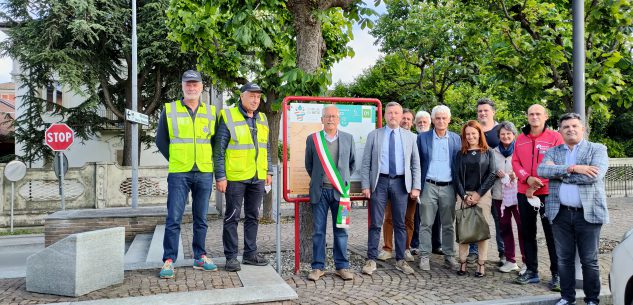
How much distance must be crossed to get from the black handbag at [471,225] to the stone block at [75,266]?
391 centimetres

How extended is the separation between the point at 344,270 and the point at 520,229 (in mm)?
2171

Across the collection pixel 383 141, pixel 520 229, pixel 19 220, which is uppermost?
pixel 383 141

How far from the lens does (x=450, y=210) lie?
6.12 meters

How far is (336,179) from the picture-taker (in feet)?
18.8

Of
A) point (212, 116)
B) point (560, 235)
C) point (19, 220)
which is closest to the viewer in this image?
point (560, 235)

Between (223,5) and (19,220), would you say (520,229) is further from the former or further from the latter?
(19,220)

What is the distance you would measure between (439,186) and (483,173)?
0.57 m

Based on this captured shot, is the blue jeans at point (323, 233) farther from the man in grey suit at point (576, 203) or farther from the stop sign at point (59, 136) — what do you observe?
the stop sign at point (59, 136)

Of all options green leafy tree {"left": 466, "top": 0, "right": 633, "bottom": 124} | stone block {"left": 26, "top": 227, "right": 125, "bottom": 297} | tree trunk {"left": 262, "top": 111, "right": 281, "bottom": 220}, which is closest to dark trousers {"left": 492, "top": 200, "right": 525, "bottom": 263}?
green leafy tree {"left": 466, "top": 0, "right": 633, "bottom": 124}

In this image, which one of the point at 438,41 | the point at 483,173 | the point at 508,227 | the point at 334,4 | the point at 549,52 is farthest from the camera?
the point at 438,41

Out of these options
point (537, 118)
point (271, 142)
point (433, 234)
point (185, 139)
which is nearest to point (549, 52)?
point (537, 118)

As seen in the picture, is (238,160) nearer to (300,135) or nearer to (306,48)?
(300,135)

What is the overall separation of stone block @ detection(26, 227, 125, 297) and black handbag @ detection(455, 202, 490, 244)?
391 cm

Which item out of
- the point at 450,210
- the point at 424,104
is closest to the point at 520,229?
the point at 450,210
